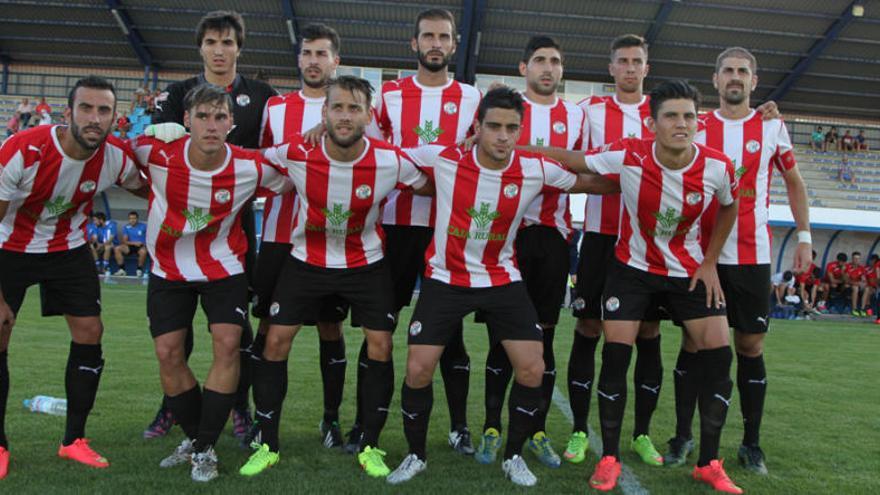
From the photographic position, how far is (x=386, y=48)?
22.1 meters

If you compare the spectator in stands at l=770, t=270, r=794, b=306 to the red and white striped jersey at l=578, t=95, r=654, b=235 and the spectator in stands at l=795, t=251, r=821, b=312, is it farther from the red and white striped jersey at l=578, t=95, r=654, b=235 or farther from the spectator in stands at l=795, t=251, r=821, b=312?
the red and white striped jersey at l=578, t=95, r=654, b=235

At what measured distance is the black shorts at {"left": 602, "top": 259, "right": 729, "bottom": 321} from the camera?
382cm

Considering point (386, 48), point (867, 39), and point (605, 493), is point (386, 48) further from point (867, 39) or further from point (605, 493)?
point (605, 493)

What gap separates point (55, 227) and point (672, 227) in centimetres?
327

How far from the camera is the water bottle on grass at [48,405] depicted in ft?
15.8

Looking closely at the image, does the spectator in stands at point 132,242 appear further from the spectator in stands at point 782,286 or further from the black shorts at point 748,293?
the black shorts at point 748,293

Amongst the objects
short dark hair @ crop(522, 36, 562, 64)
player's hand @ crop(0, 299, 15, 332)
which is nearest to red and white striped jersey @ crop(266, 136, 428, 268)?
short dark hair @ crop(522, 36, 562, 64)

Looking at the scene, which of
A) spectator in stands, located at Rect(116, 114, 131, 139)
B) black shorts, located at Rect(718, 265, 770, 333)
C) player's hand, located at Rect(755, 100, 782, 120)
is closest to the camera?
black shorts, located at Rect(718, 265, 770, 333)

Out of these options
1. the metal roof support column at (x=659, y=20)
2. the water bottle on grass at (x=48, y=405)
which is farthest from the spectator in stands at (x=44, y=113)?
the water bottle on grass at (x=48, y=405)

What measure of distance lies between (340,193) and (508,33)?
1849 cm

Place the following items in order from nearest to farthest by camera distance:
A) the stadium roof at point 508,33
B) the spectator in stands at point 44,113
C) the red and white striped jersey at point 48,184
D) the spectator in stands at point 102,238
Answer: the red and white striped jersey at point 48,184, the spectator in stands at point 102,238, the stadium roof at point 508,33, the spectator in stands at point 44,113

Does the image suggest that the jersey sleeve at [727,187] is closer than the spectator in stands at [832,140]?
Yes

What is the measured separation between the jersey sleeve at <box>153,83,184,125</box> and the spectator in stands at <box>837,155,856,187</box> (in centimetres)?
2488

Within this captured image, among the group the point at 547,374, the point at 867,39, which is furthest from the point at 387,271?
the point at 867,39
